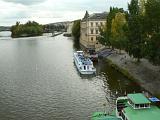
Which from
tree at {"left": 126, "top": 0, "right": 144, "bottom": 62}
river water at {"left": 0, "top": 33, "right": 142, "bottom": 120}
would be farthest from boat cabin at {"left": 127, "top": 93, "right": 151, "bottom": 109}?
tree at {"left": 126, "top": 0, "right": 144, "bottom": 62}

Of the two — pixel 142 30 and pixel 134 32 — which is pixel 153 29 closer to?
pixel 142 30

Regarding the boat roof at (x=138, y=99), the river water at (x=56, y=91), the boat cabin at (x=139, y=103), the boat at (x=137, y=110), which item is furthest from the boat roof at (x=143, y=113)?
the river water at (x=56, y=91)

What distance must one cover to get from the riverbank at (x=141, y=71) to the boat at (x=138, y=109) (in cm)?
1299

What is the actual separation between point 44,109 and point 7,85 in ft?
66.5

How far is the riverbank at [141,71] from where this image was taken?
5812cm

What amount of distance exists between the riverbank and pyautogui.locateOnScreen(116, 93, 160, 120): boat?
1299 cm

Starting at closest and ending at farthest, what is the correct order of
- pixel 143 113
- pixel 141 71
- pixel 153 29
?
pixel 143 113
pixel 153 29
pixel 141 71

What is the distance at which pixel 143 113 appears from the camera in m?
37.1

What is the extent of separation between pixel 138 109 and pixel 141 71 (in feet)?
103

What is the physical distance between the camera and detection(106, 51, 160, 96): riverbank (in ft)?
191

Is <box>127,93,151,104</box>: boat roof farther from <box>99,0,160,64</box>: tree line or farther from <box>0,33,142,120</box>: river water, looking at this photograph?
<box>99,0,160,64</box>: tree line

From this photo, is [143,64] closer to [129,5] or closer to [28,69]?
[129,5]

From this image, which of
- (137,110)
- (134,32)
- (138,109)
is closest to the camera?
(137,110)

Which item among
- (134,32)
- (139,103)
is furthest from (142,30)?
(139,103)
